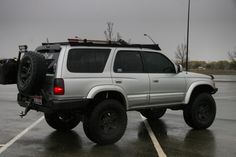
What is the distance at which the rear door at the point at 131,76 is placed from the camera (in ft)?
26.2

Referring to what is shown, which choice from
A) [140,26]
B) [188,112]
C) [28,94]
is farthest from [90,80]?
[140,26]

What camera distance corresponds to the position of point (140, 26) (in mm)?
50125

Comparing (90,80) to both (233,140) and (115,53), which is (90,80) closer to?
(115,53)

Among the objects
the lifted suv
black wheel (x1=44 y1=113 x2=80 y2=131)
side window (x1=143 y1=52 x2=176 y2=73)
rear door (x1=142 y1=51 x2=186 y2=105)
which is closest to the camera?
the lifted suv

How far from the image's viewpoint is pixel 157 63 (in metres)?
8.89

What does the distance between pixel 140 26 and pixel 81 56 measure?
4308cm

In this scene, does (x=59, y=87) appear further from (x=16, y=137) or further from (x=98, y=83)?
(x=16, y=137)

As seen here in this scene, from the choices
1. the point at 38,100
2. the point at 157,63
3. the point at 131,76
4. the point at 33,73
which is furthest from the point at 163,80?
the point at 33,73

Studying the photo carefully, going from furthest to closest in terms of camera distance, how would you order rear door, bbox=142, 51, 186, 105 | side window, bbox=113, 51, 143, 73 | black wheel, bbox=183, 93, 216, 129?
black wheel, bbox=183, 93, 216, 129 → rear door, bbox=142, 51, 186, 105 → side window, bbox=113, 51, 143, 73

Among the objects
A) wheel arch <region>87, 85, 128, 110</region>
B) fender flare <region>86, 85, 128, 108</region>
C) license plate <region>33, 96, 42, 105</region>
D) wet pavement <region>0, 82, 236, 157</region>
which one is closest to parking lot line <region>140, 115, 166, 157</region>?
wet pavement <region>0, 82, 236, 157</region>

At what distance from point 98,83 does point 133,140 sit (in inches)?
56.4

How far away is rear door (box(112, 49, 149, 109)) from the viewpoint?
8.00 meters

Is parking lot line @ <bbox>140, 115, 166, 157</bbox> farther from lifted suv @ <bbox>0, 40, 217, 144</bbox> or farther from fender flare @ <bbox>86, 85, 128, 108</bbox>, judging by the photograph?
fender flare @ <bbox>86, 85, 128, 108</bbox>

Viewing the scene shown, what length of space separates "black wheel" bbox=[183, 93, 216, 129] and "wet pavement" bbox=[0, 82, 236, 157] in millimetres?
184
